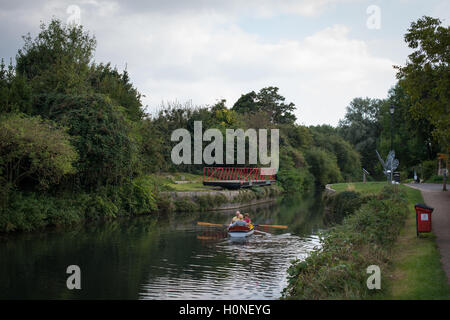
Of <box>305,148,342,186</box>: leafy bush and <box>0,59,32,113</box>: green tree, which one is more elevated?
<box>0,59,32,113</box>: green tree

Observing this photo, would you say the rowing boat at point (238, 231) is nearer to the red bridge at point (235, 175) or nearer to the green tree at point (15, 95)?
the green tree at point (15, 95)

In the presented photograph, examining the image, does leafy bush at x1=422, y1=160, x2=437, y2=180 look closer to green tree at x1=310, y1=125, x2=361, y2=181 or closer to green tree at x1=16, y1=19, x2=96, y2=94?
green tree at x1=310, y1=125, x2=361, y2=181

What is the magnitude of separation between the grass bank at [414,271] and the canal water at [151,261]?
10.8 ft

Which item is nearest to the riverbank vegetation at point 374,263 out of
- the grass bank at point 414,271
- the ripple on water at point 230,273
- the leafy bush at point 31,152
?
the grass bank at point 414,271

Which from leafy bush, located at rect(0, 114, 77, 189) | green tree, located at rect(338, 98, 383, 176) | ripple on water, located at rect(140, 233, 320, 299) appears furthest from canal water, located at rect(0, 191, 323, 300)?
green tree, located at rect(338, 98, 383, 176)

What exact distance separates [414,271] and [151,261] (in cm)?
954

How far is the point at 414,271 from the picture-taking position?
1116 centimetres

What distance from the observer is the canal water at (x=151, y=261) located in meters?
13.0

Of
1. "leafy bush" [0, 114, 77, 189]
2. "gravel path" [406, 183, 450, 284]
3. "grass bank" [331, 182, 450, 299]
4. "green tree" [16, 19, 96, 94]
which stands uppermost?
"green tree" [16, 19, 96, 94]

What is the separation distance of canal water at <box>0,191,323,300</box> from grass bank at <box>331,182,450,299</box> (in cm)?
328

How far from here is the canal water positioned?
1305 cm

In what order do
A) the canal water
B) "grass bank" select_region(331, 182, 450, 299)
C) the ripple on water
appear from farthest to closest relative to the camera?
the canal water → the ripple on water → "grass bank" select_region(331, 182, 450, 299)

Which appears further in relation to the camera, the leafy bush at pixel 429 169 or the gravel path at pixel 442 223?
the leafy bush at pixel 429 169
